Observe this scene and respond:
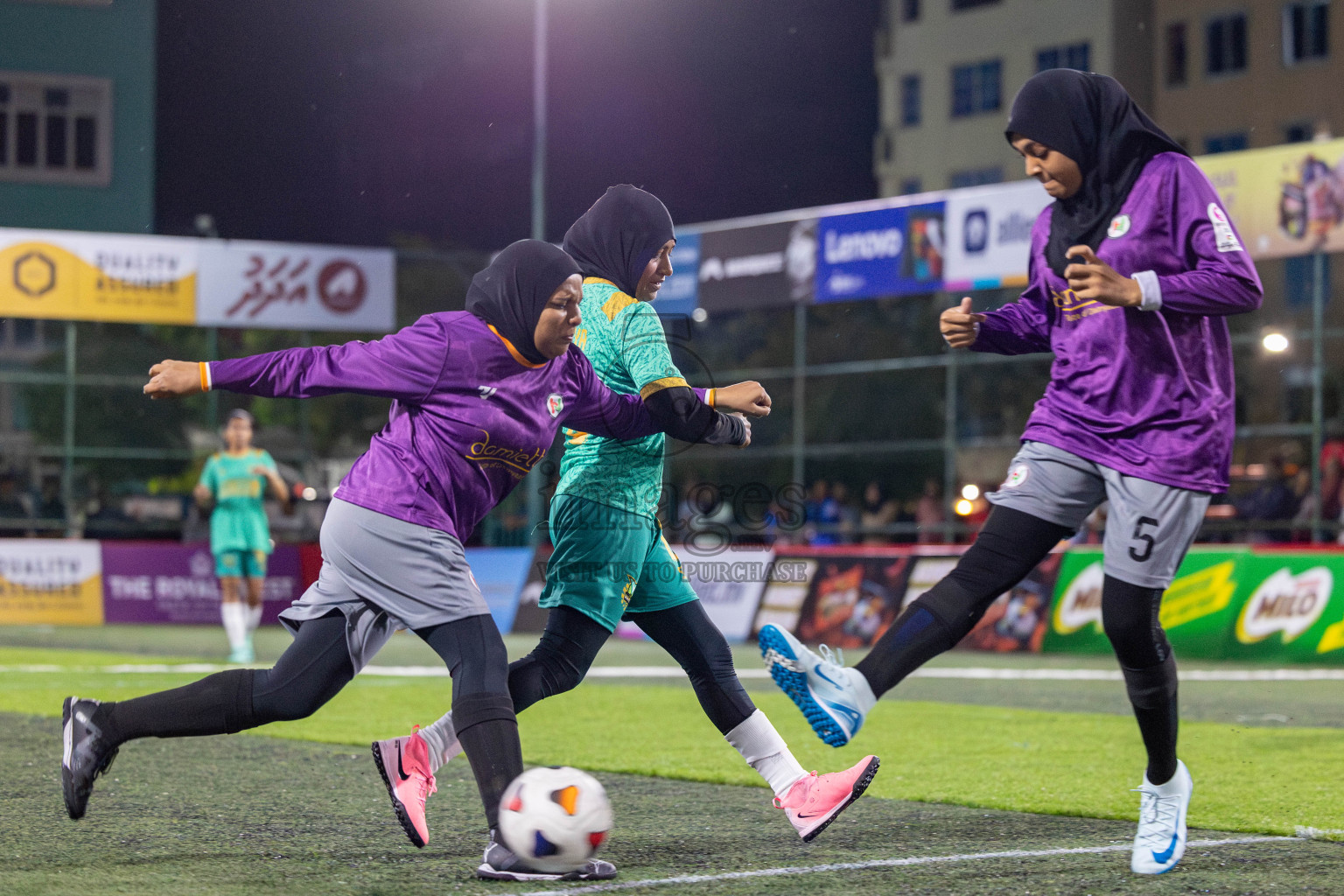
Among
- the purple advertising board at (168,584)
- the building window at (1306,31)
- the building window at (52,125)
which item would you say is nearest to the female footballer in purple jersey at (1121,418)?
the purple advertising board at (168,584)

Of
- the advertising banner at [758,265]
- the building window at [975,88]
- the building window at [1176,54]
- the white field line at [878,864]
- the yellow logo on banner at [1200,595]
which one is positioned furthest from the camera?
the building window at [975,88]

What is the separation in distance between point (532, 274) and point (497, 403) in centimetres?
36

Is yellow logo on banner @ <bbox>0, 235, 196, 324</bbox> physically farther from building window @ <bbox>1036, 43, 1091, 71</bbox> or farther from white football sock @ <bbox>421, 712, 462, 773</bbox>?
building window @ <bbox>1036, 43, 1091, 71</bbox>

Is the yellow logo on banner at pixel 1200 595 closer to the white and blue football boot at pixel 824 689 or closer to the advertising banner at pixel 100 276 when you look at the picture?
the white and blue football boot at pixel 824 689

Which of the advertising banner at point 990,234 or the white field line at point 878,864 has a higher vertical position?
the advertising banner at point 990,234

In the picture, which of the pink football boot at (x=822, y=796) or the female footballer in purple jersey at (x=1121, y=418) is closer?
the female footballer in purple jersey at (x=1121, y=418)

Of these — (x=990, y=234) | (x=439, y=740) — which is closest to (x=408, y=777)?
(x=439, y=740)

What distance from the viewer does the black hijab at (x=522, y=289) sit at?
4324 millimetres

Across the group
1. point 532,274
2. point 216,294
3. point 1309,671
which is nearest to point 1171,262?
point 532,274

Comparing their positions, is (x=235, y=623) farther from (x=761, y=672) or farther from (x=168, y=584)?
(x=168, y=584)

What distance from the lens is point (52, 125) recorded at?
1289 inches

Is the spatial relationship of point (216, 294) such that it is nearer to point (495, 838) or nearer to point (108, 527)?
point (108, 527)

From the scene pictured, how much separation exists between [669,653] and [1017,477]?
1.17 m

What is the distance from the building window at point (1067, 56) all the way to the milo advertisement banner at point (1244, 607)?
33194mm
